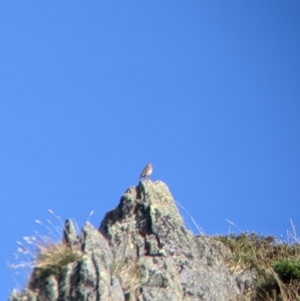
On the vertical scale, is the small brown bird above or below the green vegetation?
above

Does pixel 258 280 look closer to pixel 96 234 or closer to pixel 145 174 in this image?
pixel 145 174

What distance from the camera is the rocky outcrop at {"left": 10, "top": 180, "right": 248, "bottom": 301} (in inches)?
487

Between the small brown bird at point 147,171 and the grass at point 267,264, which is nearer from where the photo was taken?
the grass at point 267,264

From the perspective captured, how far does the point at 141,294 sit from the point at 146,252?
143cm

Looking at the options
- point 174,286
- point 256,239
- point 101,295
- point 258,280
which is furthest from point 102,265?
point 256,239

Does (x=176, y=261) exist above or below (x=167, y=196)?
below

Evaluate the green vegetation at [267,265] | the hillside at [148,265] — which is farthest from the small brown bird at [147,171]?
the green vegetation at [267,265]

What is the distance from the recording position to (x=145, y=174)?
16.6 metres

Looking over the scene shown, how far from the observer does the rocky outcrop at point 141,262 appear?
12367mm

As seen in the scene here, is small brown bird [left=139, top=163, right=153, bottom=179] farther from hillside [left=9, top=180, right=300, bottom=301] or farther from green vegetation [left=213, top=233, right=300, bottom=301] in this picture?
green vegetation [left=213, top=233, right=300, bottom=301]

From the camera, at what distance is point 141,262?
46.4 feet

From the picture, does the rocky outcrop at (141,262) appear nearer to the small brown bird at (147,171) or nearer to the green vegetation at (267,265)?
the green vegetation at (267,265)

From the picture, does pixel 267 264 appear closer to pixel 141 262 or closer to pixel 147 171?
pixel 147 171

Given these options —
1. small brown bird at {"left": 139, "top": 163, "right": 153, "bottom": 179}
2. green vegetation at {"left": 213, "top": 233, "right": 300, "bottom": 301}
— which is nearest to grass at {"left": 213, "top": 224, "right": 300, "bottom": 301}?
green vegetation at {"left": 213, "top": 233, "right": 300, "bottom": 301}
